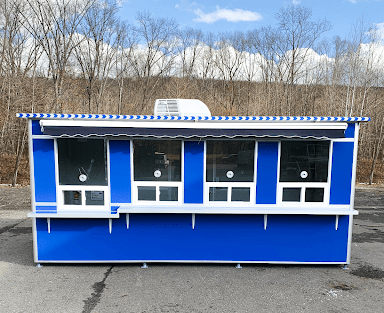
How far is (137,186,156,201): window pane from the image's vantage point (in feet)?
17.4

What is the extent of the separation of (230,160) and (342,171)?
2.10 metres

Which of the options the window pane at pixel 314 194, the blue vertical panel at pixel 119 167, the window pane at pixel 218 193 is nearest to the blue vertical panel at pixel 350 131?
the window pane at pixel 314 194

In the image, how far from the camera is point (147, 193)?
531cm

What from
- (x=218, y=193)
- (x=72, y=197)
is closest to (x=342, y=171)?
(x=218, y=193)

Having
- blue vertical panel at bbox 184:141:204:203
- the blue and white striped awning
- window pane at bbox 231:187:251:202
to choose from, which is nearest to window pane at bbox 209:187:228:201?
window pane at bbox 231:187:251:202

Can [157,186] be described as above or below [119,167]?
below

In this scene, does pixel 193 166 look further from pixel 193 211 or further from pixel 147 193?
pixel 147 193

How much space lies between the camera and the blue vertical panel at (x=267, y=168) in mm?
5234

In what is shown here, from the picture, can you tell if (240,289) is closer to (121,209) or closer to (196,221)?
(196,221)

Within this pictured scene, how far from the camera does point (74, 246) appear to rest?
5.27 metres

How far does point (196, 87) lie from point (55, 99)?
49.1 ft

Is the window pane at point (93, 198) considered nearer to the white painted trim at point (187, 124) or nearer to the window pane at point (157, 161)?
the window pane at point (157, 161)

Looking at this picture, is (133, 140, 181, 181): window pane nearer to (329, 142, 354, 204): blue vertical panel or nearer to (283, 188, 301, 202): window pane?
(283, 188, 301, 202): window pane

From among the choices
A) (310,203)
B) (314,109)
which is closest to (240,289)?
(310,203)
